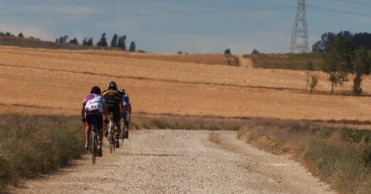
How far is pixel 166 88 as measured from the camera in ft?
293

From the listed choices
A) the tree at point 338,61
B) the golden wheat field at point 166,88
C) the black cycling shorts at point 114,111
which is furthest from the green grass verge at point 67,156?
the tree at point 338,61

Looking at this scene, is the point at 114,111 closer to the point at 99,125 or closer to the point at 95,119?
the point at 99,125

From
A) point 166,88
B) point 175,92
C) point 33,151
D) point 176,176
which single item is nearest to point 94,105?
point 33,151

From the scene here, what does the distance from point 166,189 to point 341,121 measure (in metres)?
62.7

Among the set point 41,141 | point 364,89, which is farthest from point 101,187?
point 364,89

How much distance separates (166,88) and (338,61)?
43.5m

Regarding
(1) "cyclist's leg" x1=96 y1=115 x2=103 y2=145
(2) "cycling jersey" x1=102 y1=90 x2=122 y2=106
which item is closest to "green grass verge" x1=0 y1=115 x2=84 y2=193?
(1) "cyclist's leg" x1=96 y1=115 x2=103 y2=145

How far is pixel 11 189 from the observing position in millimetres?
16641

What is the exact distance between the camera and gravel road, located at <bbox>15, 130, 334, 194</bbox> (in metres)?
17.8

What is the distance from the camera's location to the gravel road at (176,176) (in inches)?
701

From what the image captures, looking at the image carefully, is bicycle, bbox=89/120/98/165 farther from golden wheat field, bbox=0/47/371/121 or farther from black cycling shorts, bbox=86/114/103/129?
golden wheat field, bbox=0/47/371/121

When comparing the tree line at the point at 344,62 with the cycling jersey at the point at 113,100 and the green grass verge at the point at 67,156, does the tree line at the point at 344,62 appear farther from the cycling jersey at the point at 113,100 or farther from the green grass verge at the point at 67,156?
the cycling jersey at the point at 113,100

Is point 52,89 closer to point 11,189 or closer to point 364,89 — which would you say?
point 364,89

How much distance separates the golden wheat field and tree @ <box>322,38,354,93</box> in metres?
9.17
